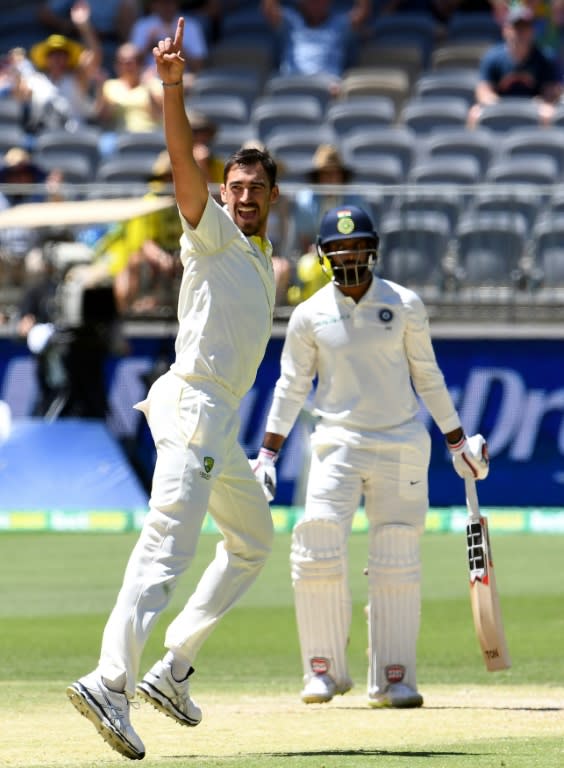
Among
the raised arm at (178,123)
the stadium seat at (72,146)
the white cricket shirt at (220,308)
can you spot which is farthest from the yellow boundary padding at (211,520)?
the raised arm at (178,123)

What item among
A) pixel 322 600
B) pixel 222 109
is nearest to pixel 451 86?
pixel 222 109

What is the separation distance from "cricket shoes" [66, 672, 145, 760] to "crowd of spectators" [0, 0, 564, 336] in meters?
10.7

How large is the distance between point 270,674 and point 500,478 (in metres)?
7.70

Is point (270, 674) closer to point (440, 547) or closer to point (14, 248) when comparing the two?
point (440, 547)

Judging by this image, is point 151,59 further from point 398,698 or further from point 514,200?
point 398,698

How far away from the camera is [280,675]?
9.02 metres

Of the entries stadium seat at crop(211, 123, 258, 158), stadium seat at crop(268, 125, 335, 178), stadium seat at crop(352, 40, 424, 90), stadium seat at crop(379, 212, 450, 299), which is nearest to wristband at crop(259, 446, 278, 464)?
stadium seat at crop(379, 212, 450, 299)

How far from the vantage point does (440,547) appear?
46.9 feet

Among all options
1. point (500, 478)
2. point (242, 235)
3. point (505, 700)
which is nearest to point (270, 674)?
point (505, 700)

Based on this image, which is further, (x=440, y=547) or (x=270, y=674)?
(x=440, y=547)

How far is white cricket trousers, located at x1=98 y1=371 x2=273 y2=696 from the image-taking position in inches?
245

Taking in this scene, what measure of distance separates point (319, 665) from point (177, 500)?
2.02 m

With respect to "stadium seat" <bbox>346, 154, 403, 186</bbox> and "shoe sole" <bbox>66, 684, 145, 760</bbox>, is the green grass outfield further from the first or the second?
"stadium seat" <bbox>346, 154, 403, 186</bbox>

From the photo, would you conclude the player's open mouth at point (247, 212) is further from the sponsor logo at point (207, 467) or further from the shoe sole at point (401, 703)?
the shoe sole at point (401, 703)
